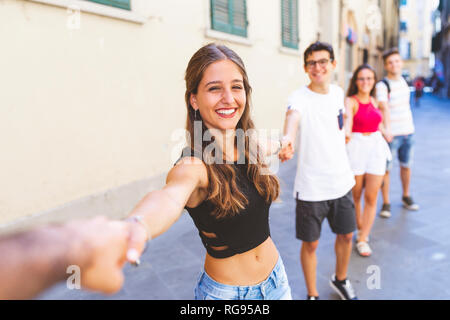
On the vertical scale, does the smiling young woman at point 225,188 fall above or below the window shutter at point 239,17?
below

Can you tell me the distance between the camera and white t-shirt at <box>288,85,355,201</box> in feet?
7.92

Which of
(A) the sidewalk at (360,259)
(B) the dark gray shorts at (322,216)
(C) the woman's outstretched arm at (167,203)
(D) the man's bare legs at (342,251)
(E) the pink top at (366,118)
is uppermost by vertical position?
(E) the pink top at (366,118)

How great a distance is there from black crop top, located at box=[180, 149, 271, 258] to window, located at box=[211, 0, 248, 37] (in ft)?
15.1

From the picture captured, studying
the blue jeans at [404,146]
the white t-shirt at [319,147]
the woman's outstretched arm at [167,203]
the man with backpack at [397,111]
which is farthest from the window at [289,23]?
the woman's outstretched arm at [167,203]

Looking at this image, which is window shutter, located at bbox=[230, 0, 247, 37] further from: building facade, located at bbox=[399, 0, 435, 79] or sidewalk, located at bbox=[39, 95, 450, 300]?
building facade, located at bbox=[399, 0, 435, 79]

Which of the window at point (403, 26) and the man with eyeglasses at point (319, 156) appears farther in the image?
the window at point (403, 26)

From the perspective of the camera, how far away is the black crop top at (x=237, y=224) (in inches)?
52.1

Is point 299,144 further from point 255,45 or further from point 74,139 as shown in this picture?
point 255,45

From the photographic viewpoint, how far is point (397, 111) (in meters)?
4.28

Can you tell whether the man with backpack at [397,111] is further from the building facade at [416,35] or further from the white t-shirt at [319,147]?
the building facade at [416,35]

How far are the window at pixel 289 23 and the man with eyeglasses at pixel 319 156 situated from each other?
5.42 meters

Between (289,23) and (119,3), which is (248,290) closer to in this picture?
(119,3)

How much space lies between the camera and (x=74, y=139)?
3.68 metres
